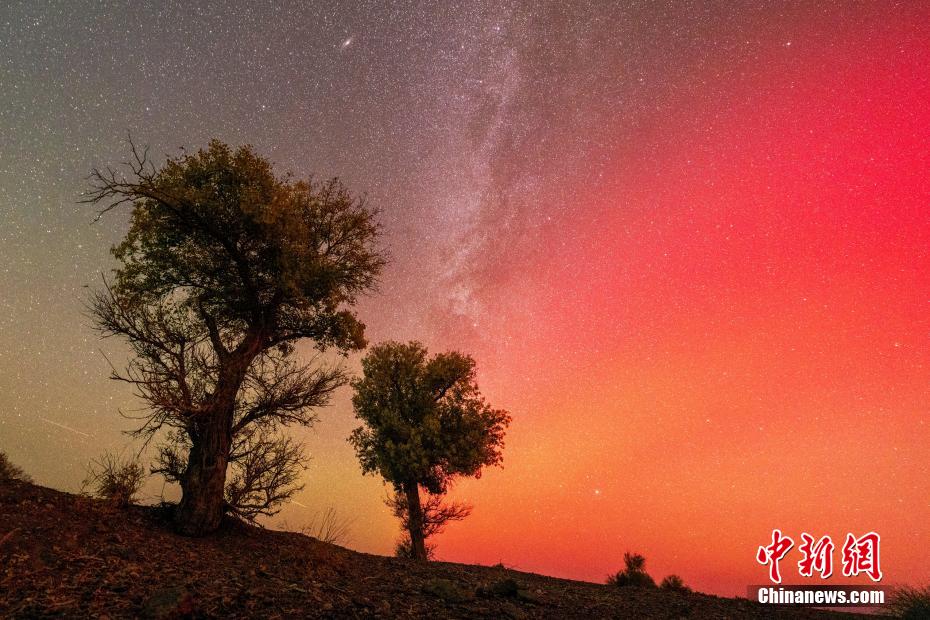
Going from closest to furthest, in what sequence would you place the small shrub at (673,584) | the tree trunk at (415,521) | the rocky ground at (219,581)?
1. the rocky ground at (219,581)
2. the small shrub at (673,584)
3. the tree trunk at (415,521)

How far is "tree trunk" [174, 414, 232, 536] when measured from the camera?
12828 millimetres

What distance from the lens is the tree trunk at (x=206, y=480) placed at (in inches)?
505

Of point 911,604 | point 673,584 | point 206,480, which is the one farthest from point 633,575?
point 206,480

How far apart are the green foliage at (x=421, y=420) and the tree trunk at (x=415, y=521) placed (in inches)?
21.2

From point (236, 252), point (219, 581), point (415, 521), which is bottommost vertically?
point (219, 581)

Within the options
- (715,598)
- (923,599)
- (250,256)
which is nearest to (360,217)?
(250,256)

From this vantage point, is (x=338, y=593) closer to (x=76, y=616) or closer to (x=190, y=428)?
(x=76, y=616)

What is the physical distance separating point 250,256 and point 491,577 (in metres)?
12.2

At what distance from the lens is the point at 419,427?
2417cm

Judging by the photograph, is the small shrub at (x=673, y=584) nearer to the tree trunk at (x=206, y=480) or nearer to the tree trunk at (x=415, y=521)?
the tree trunk at (x=415, y=521)

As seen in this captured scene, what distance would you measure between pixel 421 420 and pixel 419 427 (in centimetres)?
78

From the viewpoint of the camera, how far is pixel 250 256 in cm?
1496

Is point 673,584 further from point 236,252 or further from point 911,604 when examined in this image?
point 236,252

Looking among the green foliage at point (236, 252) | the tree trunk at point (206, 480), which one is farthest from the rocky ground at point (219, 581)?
the green foliage at point (236, 252)
